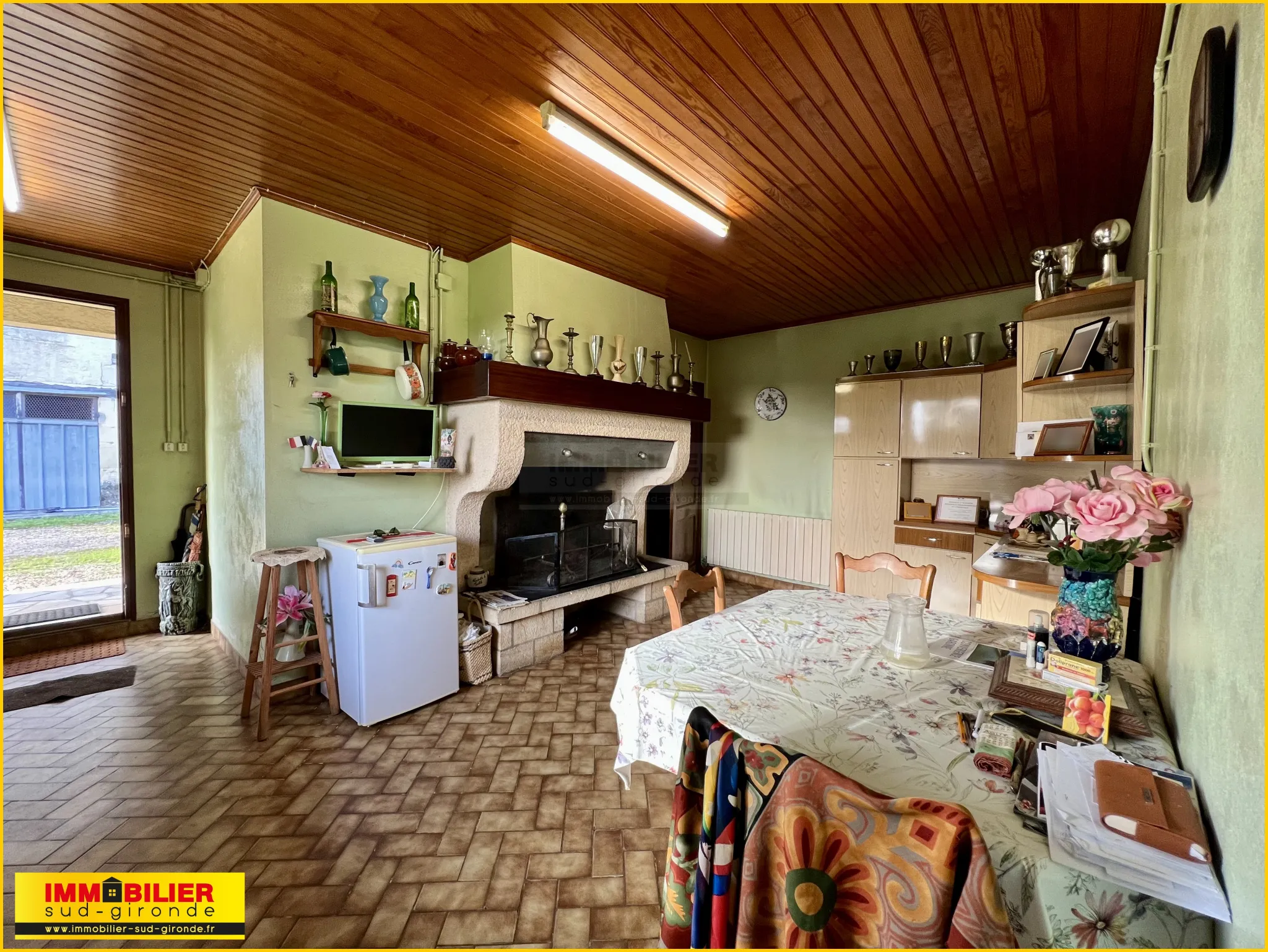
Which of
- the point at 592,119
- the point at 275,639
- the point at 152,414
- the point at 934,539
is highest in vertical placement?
the point at 592,119

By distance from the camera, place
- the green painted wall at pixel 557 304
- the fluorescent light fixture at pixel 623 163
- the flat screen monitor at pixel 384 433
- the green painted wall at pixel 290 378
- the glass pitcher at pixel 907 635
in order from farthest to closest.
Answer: the green painted wall at pixel 557 304 < the flat screen monitor at pixel 384 433 < the green painted wall at pixel 290 378 < the fluorescent light fixture at pixel 623 163 < the glass pitcher at pixel 907 635

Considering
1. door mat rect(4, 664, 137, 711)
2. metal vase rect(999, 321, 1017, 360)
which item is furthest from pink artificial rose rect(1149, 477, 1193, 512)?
door mat rect(4, 664, 137, 711)

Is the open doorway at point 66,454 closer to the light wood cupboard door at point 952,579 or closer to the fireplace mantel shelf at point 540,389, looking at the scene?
the fireplace mantel shelf at point 540,389

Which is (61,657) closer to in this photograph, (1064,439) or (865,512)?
(865,512)

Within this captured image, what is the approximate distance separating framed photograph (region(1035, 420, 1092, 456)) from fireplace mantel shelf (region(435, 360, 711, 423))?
7.49 feet

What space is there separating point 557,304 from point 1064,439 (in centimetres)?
297

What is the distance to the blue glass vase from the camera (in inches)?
109

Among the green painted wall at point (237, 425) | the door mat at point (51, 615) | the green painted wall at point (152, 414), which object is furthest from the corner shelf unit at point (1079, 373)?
the door mat at point (51, 615)

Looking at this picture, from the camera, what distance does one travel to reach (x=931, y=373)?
3705 millimetres

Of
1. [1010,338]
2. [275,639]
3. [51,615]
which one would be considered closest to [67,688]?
[51,615]

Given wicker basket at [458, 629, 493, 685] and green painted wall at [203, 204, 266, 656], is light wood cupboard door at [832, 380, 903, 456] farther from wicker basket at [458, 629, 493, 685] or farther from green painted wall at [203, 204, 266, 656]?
green painted wall at [203, 204, 266, 656]

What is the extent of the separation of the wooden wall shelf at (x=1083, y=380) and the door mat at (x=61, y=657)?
572 cm

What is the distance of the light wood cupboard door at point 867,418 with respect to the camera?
3914 mm

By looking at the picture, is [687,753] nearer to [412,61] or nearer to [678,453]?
[412,61]
